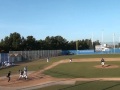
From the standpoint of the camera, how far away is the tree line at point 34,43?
378 feet

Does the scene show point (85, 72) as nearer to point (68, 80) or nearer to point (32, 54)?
point (68, 80)

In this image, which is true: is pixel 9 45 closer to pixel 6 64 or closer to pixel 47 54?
pixel 47 54

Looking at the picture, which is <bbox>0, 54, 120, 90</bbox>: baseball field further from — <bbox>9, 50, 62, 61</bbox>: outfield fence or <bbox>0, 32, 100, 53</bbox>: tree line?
<bbox>0, 32, 100, 53</bbox>: tree line

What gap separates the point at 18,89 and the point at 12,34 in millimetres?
95761

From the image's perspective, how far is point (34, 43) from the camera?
440 ft

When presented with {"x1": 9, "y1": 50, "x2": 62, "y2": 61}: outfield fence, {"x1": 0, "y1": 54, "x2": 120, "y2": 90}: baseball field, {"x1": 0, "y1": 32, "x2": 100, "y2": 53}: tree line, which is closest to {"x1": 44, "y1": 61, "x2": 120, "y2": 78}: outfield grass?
{"x1": 0, "y1": 54, "x2": 120, "y2": 90}: baseball field

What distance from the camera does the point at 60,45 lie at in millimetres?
164000

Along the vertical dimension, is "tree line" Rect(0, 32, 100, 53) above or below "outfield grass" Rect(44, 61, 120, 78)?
above

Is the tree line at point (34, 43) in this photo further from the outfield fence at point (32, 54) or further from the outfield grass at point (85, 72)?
the outfield grass at point (85, 72)

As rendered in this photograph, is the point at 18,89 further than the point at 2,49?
No

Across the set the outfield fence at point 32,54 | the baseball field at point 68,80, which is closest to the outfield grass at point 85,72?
the baseball field at point 68,80

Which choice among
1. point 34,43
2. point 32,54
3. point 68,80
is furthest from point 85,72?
point 34,43

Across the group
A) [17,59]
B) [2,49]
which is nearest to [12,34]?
[2,49]

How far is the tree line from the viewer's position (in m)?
115
